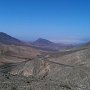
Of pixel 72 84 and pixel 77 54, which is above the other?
pixel 77 54

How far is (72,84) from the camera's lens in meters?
26.1

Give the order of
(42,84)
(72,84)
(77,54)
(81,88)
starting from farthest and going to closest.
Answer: (77,54)
(72,84)
(81,88)
(42,84)

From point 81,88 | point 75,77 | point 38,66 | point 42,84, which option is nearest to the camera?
point 42,84

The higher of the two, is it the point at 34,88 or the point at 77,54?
the point at 77,54

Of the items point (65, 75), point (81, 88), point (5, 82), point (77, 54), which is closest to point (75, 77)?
point (65, 75)

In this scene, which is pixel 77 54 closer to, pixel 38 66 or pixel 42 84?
pixel 38 66

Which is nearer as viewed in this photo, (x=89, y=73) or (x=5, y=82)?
(x=5, y=82)

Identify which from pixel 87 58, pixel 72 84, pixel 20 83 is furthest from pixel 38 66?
pixel 20 83

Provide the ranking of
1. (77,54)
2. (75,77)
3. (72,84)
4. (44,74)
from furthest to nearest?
(77,54)
(44,74)
(75,77)
(72,84)

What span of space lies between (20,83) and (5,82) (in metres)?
1.27

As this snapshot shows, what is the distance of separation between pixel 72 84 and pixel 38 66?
10.2 metres

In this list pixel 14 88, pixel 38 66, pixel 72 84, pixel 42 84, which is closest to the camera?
pixel 14 88

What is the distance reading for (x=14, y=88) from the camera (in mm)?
21062

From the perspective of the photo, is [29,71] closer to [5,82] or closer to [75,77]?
[75,77]
